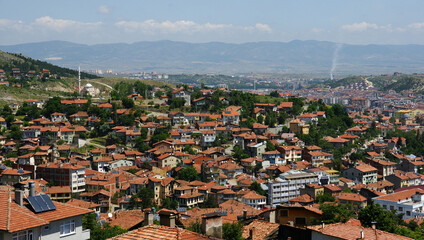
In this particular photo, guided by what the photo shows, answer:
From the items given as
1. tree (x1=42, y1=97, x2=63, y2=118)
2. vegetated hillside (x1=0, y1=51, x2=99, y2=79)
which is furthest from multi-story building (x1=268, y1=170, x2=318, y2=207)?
vegetated hillside (x1=0, y1=51, x2=99, y2=79)

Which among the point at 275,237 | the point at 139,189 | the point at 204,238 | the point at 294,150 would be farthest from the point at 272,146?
the point at 204,238

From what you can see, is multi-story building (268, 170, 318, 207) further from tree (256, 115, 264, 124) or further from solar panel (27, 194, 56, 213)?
solar panel (27, 194, 56, 213)

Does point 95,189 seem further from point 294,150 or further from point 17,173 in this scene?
point 294,150

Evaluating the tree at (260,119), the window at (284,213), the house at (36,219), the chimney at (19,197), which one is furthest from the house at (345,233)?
the tree at (260,119)

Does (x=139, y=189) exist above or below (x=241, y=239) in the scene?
below

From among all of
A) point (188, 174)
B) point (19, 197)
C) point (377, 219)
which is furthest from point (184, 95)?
point (19, 197)
